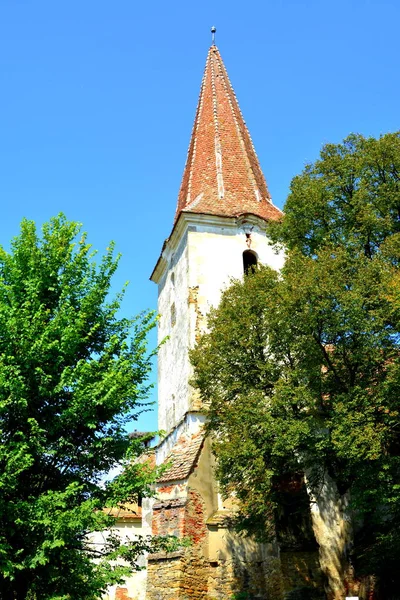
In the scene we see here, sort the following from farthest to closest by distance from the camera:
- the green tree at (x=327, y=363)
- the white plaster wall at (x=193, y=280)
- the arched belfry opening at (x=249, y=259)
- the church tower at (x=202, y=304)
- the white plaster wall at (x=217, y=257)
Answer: the arched belfry opening at (x=249, y=259), the white plaster wall at (x=217, y=257), the white plaster wall at (x=193, y=280), the church tower at (x=202, y=304), the green tree at (x=327, y=363)

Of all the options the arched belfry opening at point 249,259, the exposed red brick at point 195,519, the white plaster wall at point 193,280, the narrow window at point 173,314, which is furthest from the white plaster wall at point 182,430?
the arched belfry opening at point 249,259

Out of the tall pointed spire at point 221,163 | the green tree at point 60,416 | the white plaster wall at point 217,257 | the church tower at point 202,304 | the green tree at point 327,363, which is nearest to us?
the green tree at point 60,416

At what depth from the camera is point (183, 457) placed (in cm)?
1744

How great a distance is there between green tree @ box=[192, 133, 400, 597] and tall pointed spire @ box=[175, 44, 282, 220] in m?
6.12

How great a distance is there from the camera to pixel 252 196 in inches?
922

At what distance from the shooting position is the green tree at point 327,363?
42.3 ft

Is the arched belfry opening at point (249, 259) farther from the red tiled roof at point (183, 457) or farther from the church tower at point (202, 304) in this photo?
the red tiled roof at point (183, 457)

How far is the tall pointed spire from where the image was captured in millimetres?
22734

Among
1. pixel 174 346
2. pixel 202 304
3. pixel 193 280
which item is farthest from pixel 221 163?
pixel 174 346

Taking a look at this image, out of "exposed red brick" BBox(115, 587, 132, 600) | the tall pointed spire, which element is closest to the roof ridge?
the tall pointed spire

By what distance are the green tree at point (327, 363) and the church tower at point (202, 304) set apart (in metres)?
1.59

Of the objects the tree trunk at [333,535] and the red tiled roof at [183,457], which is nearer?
the tree trunk at [333,535]

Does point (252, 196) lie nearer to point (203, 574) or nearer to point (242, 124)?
point (242, 124)

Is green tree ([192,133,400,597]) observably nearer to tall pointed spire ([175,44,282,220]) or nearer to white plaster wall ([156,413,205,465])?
white plaster wall ([156,413,205,465])
